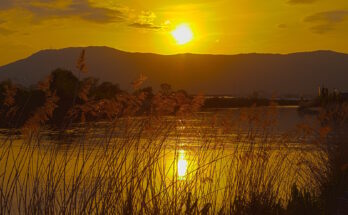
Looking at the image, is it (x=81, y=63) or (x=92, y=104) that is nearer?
(x=81, y=63)

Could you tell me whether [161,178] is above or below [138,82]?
below

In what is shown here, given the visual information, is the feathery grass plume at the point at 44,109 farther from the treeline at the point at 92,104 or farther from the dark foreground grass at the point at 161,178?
the dark foreground grass at the point at 161,178

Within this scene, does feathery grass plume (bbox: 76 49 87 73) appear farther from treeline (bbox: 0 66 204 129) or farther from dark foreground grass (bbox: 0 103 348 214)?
dark foreground grass (bbox: 0 103 348 214)

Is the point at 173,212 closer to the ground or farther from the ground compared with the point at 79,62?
closer to the ground

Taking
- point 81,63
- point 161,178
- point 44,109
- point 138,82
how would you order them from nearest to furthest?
point 81,63 < point 44,109 < point 138,82 < point 161,178

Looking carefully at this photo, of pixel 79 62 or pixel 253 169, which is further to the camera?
pixel 253 169

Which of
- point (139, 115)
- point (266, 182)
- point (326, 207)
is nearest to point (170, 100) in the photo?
point (139, 115)

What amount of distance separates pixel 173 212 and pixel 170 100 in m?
1.28

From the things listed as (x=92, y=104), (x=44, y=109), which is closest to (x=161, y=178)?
(x=92, y=104)

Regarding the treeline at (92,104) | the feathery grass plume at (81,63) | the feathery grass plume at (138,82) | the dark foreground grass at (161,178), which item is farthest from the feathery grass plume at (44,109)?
the feathery grass plume at (138,82)

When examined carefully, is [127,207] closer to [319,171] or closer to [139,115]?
[139,115]

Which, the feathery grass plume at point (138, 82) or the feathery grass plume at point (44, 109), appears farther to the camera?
the feathery grass plume at point (138, 82)

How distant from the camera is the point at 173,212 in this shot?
6363 millimetres

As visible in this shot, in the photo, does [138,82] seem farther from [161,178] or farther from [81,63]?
[161,178]
